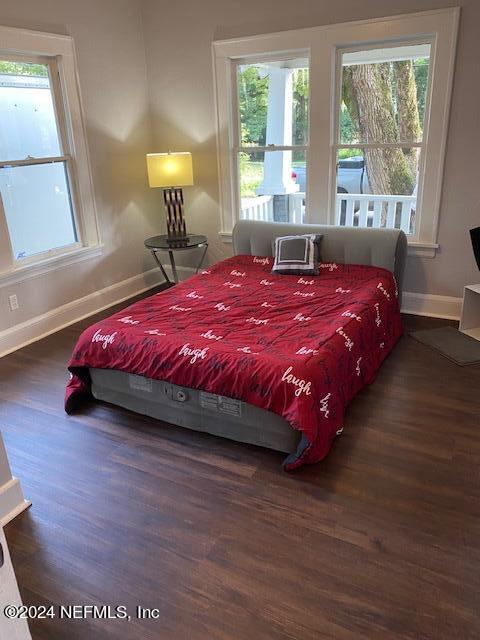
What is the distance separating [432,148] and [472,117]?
331 millimetres

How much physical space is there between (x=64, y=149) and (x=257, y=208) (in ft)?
6.00

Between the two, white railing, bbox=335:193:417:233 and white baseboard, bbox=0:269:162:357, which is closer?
white baseboard, bbox=0:269:162:357

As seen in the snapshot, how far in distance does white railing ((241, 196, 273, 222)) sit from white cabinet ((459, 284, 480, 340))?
1985 mm

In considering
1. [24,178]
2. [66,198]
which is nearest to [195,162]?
[66,198]

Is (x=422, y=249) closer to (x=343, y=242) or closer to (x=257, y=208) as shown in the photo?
(x=343, y=242)

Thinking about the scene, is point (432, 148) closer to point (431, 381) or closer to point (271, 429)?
point (431, 381)

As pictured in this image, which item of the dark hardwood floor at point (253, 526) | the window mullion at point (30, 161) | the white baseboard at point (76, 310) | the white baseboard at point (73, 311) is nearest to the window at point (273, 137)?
the white baseboard at point (76, 310)

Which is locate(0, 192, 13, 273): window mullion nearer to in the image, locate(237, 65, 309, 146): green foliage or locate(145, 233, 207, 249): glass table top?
locate(145, 233, 207, 249): glass table top

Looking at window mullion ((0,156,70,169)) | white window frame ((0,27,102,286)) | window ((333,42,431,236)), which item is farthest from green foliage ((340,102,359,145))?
window mullion ((0,156,70,169))

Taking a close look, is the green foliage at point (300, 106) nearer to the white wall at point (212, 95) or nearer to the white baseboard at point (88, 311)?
the white wall at point (212, 95)

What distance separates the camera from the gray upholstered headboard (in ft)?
12.3

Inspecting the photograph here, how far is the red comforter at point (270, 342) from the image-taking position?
232 cm

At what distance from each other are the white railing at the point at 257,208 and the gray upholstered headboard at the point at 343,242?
0.43 meters

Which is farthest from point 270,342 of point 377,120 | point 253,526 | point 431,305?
point 377,120
